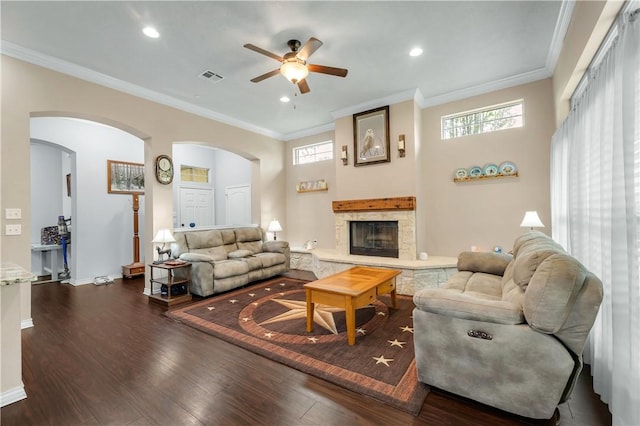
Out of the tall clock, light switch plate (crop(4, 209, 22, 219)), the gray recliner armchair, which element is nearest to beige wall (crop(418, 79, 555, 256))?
the gray recliner armchair

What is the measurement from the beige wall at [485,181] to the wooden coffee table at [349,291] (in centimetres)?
208

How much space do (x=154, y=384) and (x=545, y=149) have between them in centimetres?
551

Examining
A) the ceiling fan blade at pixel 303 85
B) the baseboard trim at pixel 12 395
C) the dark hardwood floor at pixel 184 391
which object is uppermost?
the ceiling fan blade at pixel 303 85

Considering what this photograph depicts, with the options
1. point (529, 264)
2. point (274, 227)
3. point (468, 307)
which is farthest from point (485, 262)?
point (274, 227)

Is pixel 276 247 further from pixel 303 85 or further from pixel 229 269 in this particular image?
pixel 303 85

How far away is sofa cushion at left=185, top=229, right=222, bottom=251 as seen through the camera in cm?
485

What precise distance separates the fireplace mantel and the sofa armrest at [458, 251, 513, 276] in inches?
53.6

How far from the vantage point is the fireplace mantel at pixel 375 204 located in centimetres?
467

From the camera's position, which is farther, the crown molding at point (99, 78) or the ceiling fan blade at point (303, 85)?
the ceiling fan blade at point (303, 85)

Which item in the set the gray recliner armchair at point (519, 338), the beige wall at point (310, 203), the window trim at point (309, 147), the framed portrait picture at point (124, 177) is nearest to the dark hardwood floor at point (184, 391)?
the gray recliner armchair at point (519, 338)

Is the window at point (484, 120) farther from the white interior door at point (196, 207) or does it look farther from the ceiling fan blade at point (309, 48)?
the white interior door at point (196, 207)

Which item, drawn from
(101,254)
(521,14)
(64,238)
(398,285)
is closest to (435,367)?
(398,285)

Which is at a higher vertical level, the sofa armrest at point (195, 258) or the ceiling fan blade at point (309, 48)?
the ceiling fan blade at point (309, 48)

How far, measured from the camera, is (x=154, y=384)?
6.72 ft
